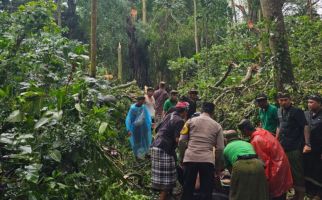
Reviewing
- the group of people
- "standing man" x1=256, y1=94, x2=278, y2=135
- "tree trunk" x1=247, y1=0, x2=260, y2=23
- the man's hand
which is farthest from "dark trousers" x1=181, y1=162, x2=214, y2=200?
"tree trunk" x1=247, y1=0, x2=260, y2=23

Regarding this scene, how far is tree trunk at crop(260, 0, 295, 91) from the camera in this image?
806 cm

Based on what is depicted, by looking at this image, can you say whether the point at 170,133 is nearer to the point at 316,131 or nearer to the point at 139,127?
the point at 316,131

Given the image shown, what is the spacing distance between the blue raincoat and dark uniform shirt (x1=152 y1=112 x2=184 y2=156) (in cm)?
248

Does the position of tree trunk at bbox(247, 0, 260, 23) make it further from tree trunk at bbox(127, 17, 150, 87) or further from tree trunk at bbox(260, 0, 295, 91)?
tree trunk at bbox(260, 0, 295, 91)

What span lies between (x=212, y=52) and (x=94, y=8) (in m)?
6.32

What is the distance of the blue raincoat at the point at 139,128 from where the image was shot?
8180mm

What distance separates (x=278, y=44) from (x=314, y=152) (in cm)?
293

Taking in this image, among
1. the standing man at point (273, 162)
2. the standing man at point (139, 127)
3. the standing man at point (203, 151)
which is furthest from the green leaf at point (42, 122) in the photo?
the standing man at point (139, 127)

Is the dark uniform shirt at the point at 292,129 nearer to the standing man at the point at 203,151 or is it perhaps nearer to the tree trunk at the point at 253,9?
the standing man at the point at 203,151

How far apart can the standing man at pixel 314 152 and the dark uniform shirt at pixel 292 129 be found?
0.85 ft

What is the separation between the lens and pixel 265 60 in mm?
9203

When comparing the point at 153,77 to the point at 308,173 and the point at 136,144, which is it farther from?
the point at 308,173

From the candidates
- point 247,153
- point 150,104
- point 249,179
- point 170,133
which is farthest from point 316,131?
point 150,104

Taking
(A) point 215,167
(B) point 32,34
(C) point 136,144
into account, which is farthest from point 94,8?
(A) point 215,167
